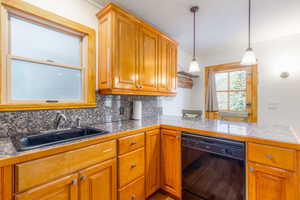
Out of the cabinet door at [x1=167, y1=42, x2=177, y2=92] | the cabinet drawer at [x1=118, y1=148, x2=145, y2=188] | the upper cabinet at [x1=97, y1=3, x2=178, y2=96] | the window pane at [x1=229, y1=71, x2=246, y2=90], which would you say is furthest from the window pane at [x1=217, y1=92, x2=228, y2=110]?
the cabinet drawer at [x1=118, y1=148, x2=145, y2=188]

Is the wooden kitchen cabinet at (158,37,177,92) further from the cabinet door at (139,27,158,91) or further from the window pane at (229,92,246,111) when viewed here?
the window pane at (229,92,246,111)

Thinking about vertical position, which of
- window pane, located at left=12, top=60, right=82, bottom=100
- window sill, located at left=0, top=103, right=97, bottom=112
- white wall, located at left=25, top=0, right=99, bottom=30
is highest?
white wall, located at left=25, top=0, right=99, bottom=30

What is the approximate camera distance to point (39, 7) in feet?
4.27

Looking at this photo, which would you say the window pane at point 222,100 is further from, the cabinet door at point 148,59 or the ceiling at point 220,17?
the cabinet door at point 148,59

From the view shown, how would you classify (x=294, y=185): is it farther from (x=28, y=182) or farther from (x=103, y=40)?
(x=103, y=40)

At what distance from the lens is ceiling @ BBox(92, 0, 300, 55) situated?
1708mm

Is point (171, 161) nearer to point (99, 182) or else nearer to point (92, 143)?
point (99, 182)

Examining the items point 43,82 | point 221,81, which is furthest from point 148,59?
point 221,81

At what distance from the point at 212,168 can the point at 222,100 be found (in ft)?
8.13

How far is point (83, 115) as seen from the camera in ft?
5.27

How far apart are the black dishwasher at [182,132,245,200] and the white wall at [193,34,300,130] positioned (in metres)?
2.24

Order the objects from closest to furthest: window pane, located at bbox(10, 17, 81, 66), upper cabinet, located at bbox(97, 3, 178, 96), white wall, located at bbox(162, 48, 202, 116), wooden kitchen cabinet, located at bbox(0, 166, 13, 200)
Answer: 1. wooden kitchen cabinet, located at bbox(0, 166, 13, 200)
2. window pane, located at bbox(10, 17, 81, 66)
3. upper cabinet, located at bbox(97, 3, 178, 96)
4. white wall, located at bbox(162, 48, 202, 116)

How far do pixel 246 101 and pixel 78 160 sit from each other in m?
3.41

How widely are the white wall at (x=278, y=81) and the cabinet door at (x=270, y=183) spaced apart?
2222 millimetres
